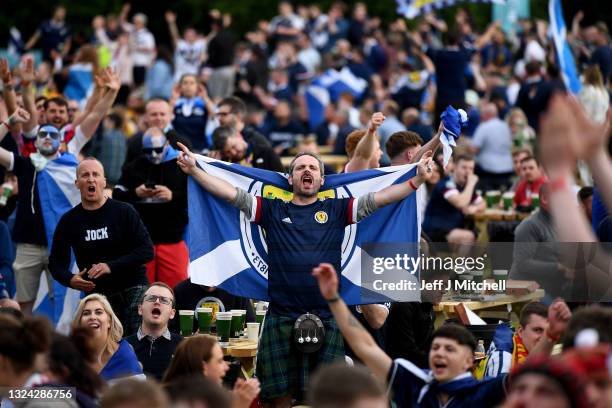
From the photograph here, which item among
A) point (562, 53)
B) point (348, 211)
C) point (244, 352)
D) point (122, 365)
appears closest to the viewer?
point (122, 365)

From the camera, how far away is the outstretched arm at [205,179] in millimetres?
10156

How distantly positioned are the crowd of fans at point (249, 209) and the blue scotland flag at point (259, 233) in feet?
1.04

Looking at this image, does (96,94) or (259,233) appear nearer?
(259,233)

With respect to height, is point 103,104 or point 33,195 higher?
point 103,104

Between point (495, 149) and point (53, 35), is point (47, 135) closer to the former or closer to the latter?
point (495, 149)

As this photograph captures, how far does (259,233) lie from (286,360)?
1130 mm

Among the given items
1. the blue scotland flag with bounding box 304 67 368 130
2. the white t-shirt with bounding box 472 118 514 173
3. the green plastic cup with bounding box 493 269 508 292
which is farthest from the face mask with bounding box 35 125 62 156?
the blue scotland flag with bounding box 304 67 368 130

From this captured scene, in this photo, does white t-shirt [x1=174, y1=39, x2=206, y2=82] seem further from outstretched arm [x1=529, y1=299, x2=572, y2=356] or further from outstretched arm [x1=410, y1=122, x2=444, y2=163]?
outstretched arm [x1=529, y1=299, x2=572, y2=356]

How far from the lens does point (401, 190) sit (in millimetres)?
9992

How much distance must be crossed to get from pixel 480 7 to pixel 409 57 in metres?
8.59

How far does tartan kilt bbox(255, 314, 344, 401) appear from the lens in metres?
9.61

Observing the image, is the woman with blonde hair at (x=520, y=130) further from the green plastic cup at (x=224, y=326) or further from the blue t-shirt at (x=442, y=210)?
the green plastic cup at (x=224, y=326)

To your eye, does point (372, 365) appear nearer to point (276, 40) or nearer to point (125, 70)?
point (125, 70)

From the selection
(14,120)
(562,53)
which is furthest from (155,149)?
(562,53)
